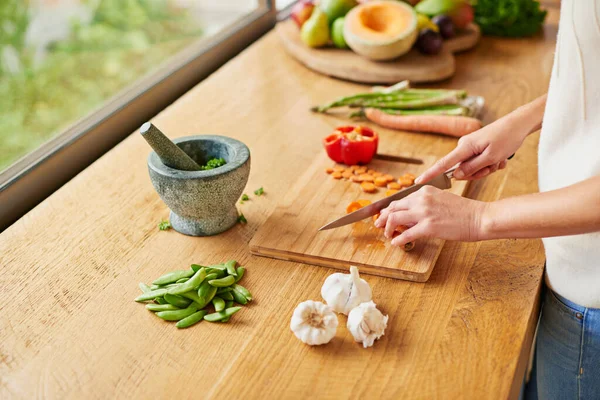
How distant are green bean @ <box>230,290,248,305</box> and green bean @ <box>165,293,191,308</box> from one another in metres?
0.08

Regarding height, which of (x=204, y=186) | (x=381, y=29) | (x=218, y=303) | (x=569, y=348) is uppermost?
(x=204, y=186)

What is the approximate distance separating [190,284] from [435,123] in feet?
2.93

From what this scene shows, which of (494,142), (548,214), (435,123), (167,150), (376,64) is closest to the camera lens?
(548,214)

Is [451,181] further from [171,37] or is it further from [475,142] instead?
[171,37]

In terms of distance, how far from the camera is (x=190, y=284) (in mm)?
1156

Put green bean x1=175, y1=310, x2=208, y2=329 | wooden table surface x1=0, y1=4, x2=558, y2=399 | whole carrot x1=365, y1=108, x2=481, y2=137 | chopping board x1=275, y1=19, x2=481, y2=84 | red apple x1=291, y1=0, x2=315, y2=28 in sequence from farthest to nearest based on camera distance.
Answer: red apple x1=291, y1=0, x2=315, y2=28
chopping board x1=275, y1=19, x2=481, y2=84
whole carrot x1=365, y1=108, x2=481, y2=137
green bean x1=175, y1=310, x2=208, y2=329
wooden table surface x1=0, y1=4, x2=558, y2=399

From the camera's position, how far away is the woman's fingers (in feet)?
4.48

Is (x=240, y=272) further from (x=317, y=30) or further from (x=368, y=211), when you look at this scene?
(x=317, y=30)

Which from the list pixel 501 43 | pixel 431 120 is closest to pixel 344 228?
pixel 431 120

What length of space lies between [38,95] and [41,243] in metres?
3.77

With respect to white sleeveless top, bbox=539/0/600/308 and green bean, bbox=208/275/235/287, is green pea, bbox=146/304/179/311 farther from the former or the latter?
white sleeveless top, bbox=539/0/600/308

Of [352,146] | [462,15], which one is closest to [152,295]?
[352,146]

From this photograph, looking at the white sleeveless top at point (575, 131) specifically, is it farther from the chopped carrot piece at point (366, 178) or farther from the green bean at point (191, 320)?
the green bean at point (191, 320)

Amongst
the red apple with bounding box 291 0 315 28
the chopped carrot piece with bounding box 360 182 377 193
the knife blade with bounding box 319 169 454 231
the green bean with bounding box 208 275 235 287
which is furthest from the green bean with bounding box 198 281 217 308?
the red apple with bounding box 291 0 315 28
